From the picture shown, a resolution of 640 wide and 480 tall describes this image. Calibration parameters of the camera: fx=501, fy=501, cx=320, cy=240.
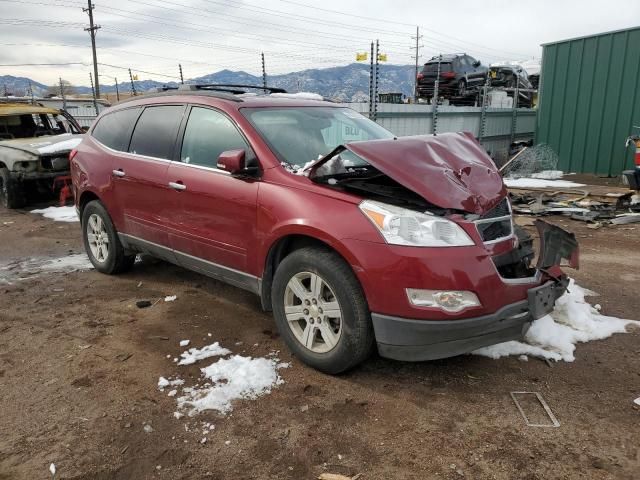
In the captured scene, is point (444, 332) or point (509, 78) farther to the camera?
point (509, 78)

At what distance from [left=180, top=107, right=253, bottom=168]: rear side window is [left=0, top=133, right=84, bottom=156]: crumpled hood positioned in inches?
244

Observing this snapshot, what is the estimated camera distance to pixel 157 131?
14.5 feet

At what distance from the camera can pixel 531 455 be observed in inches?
96.5

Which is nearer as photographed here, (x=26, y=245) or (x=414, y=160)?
(x=414, y=160)

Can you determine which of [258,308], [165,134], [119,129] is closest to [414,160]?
[258,308]

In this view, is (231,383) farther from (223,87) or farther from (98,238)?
(98,238)

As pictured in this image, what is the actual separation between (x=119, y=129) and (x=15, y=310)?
6.32ft

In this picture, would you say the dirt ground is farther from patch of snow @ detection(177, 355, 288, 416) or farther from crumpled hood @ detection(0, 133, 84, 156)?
crumpled hood @ detection(0, 133, 84, 156)

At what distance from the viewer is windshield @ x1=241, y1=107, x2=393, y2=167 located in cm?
362

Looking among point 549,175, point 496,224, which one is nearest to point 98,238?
point 496,224

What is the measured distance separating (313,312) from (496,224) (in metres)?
1.27

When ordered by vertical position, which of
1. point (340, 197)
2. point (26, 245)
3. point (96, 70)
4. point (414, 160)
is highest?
point (96, 70)

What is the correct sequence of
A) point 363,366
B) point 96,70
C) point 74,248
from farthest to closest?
point 96,70 → point 74,248 → point 363,366

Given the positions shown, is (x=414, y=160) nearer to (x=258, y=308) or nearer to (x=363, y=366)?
(x=363, y=366)
